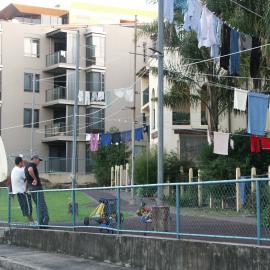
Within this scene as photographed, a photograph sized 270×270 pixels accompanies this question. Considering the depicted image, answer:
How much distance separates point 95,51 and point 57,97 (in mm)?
5399

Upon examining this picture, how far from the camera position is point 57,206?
13.9m

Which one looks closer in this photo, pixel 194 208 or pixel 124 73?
Answer: pixel 194 208

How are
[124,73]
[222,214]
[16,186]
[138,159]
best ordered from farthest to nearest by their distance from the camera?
1. [124,73]
2. [138,159]
3. [16,186]
4. [222,214]

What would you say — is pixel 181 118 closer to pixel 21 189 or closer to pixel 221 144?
pixel 221 144

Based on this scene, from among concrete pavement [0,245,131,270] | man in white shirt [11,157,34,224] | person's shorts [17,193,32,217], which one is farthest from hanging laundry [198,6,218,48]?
concrete pavement [0,245,131,270]

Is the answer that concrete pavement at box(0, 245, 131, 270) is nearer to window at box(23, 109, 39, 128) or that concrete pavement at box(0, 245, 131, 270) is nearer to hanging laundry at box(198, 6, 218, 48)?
hanging laundry at box(198, 6, 218, 48)

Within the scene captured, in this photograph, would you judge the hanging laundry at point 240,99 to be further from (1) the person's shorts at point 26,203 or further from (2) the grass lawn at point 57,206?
(1) the person's shorts at point 26,203

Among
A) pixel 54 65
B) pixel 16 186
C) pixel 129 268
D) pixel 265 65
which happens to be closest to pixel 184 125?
pixel 265 65

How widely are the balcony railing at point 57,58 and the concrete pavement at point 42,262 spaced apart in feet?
132

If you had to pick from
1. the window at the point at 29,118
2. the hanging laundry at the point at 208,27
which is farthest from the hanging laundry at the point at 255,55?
the window at the point at 29,118

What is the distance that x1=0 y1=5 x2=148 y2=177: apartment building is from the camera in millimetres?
51906

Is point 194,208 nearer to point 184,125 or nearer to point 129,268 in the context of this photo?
point 129,268

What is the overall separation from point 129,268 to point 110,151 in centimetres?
3578

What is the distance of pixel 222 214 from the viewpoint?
30.6ft
